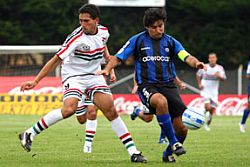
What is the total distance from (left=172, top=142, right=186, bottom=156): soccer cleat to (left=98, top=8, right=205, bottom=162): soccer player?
134 millimetres

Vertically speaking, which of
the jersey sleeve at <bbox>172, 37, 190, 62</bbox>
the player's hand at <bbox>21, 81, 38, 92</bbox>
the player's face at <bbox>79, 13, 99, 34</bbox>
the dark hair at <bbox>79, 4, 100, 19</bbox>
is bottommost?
the player's hand at <bbox>21, 81, 38, 92</bbox>

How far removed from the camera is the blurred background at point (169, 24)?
141 ft

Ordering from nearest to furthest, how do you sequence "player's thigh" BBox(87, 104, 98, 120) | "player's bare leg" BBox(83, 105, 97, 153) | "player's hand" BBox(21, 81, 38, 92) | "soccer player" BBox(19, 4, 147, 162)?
"player's hand" BBox(21, 81, 38, 92) → "soccer player" BBox(19, 4, 147, 162) → "player's bare leg" BBox(83, 105, 97, 153) → "player's thigh" BBox(87, 104, 98, 120)

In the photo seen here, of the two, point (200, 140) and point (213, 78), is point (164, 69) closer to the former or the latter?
point (200, 140)

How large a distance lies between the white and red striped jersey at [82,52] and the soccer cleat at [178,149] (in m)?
1.67

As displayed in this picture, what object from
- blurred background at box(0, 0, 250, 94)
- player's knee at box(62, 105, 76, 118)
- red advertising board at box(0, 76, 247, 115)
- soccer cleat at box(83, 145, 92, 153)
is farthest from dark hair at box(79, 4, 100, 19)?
blurred background at box(0, 0, 250, 94)

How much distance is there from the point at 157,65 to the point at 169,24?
34.7 meters

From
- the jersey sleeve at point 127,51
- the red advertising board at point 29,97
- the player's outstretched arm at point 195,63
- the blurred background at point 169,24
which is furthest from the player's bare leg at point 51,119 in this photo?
the blurred background at point 169,24

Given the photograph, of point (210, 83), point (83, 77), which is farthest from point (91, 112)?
point (210, 83)

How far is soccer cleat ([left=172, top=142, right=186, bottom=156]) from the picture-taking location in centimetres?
1041

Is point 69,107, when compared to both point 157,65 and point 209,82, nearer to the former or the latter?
point 157,65

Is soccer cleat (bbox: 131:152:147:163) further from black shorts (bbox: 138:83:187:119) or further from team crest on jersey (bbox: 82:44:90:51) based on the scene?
team crest on jersey (bbox: 82:44:90:51)

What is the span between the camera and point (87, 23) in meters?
11.0

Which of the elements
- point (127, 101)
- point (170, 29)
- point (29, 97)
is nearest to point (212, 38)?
point (170, 29)
